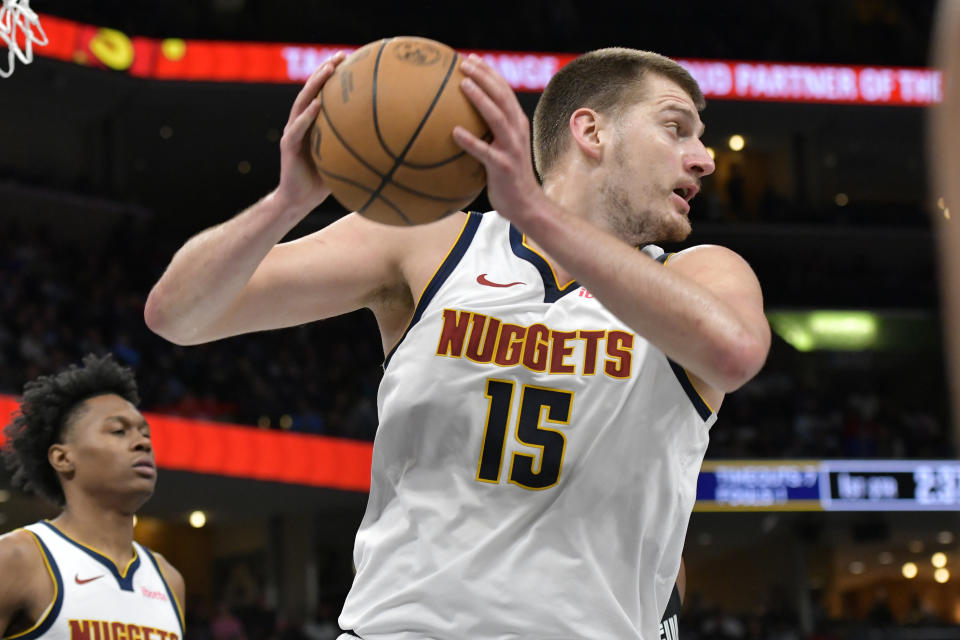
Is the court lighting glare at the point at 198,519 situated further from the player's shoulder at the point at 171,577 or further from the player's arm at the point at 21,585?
the player's arm at the point at 21,585

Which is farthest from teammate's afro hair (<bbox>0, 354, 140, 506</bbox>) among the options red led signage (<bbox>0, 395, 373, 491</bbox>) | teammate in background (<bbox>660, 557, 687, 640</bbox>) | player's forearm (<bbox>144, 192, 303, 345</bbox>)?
red led signage (<bbox>0, 395, 373, 491</bbox>)

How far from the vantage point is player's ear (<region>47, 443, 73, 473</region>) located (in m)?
5.17

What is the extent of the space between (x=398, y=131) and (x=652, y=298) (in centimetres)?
58

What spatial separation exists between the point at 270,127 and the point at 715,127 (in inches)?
342

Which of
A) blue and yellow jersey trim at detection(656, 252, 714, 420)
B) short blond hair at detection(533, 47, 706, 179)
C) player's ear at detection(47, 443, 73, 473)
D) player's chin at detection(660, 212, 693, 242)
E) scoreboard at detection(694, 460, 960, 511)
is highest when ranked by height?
scoreboard at detection(694, 460, 960, 511)

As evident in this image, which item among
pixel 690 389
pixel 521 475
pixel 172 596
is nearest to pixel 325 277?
pixel 521 475

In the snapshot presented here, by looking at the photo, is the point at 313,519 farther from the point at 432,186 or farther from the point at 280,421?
the point at 432,186

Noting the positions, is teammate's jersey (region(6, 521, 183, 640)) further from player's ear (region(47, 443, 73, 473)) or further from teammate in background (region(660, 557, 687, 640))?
teammate in background (region(660, 557, 687, 640))

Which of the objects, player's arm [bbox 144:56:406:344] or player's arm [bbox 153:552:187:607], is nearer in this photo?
player's arm [bbox 144:56:406:344]

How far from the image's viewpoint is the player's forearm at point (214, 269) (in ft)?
8.48

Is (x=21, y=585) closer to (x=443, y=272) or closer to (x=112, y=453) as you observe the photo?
(x=112, y=453)

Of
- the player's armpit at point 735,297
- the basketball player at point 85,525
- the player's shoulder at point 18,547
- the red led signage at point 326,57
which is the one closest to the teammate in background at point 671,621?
the player's armpit at point 735,297

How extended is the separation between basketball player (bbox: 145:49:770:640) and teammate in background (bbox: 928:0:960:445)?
1.09m

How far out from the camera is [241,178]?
2545 cm
